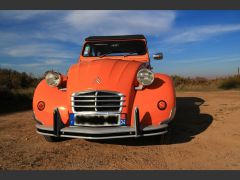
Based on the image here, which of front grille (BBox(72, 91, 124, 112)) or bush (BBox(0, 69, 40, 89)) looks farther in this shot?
bush (BBox(0, 69, 40, 89))

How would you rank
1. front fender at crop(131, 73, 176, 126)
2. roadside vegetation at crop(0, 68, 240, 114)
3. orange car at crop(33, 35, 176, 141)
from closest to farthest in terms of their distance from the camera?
1. orange car at crop(33, 35, 176, 141)
2. front fender at crop(131, 73, 176, 126)
3. roadside vegetation at crop(0, 68, 240, 114)

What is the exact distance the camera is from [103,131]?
13.9ft

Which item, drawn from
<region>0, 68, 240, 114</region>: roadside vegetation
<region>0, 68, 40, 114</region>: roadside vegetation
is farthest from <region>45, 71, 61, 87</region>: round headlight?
<region>0, 68, 240, 114</region>: roadside vegetation

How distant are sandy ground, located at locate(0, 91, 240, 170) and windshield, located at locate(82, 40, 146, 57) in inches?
81.4

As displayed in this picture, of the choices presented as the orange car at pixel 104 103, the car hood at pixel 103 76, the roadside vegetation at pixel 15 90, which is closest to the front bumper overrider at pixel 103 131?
the orange car at pixel 104 103

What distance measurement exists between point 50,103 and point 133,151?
5.13 feet

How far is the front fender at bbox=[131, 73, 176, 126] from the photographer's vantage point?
4.56 metres

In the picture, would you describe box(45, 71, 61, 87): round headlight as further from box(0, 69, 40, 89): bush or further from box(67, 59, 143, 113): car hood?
box(0, 69, 40, 89): bush

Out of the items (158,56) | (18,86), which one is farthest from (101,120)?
(18,86)

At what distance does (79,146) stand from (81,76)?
46.5 inches

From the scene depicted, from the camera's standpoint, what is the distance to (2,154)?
14.7 ft

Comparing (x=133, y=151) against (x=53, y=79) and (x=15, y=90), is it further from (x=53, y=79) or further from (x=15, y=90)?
(x=15, y=90)

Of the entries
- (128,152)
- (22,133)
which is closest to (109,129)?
(128,152)

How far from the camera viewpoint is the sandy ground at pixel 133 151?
153 inches
